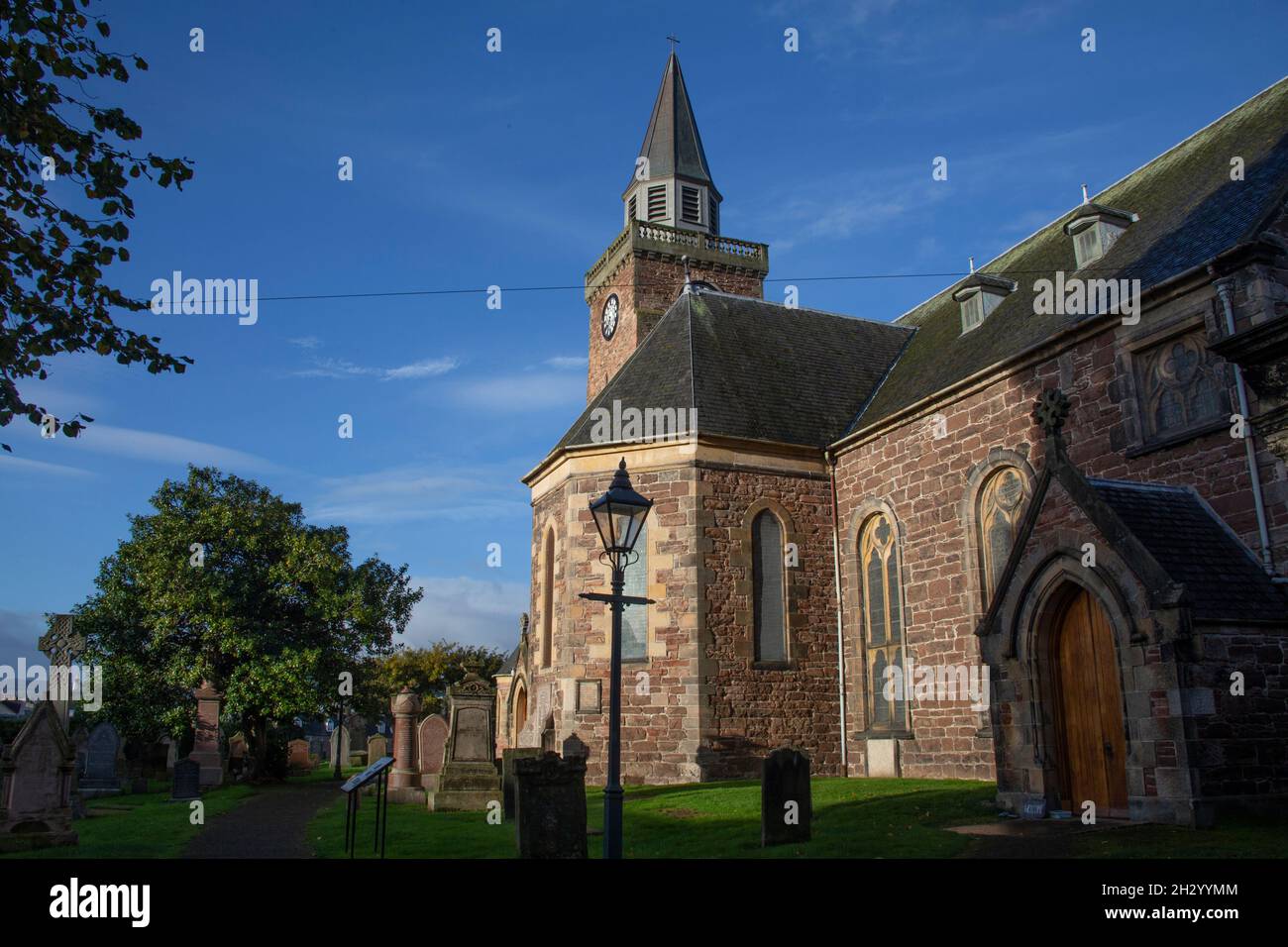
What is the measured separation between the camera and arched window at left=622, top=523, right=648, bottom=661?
846 inches

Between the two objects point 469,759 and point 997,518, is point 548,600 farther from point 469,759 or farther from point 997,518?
point 997,518

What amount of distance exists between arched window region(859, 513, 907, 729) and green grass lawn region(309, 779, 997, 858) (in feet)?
8.68

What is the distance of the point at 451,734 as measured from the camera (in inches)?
766

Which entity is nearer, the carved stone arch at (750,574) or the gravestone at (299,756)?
the carved stone arch at (750,574)

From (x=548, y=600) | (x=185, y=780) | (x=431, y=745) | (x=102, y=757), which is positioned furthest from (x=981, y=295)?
(x=102, y=757)

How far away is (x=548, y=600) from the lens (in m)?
24.6

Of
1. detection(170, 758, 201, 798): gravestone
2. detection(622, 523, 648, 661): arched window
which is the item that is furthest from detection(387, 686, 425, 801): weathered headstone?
detection(622, 523, 648, 661): arched window

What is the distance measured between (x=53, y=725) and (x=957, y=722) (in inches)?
616

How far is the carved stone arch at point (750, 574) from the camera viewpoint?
70.7 feet

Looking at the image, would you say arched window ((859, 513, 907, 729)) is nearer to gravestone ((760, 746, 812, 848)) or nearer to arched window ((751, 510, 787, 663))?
arched window ((751, 510, 787, 663))

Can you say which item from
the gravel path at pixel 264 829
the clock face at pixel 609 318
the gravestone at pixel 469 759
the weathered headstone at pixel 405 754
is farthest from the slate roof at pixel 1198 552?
the clock face at pixel 609 318

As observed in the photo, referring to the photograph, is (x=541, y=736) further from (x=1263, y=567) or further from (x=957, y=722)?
(x=1263, y=567)

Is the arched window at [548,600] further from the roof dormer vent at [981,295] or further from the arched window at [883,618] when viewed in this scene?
the roof dormer vent at [981,295]

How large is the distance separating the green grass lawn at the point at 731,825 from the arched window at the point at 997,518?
3885 mm
